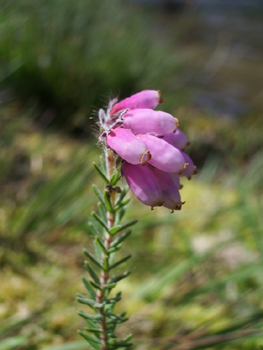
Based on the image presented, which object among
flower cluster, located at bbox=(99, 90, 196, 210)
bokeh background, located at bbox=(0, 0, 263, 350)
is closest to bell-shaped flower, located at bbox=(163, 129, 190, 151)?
flower cluster, located at bbox=(99, 90, 196, 210)

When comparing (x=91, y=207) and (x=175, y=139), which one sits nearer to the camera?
(x=175, y=139)

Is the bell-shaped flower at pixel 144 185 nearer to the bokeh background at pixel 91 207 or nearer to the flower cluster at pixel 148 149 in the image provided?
the flower cluster at pixel 148 149

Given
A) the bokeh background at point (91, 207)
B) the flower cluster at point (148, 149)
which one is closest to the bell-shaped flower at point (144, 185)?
the flower cluster at point (148, 149)

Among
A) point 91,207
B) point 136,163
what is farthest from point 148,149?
point 91,207

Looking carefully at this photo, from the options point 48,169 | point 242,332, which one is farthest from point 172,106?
point 242,332

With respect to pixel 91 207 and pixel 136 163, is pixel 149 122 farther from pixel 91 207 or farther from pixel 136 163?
pixel 91 207
